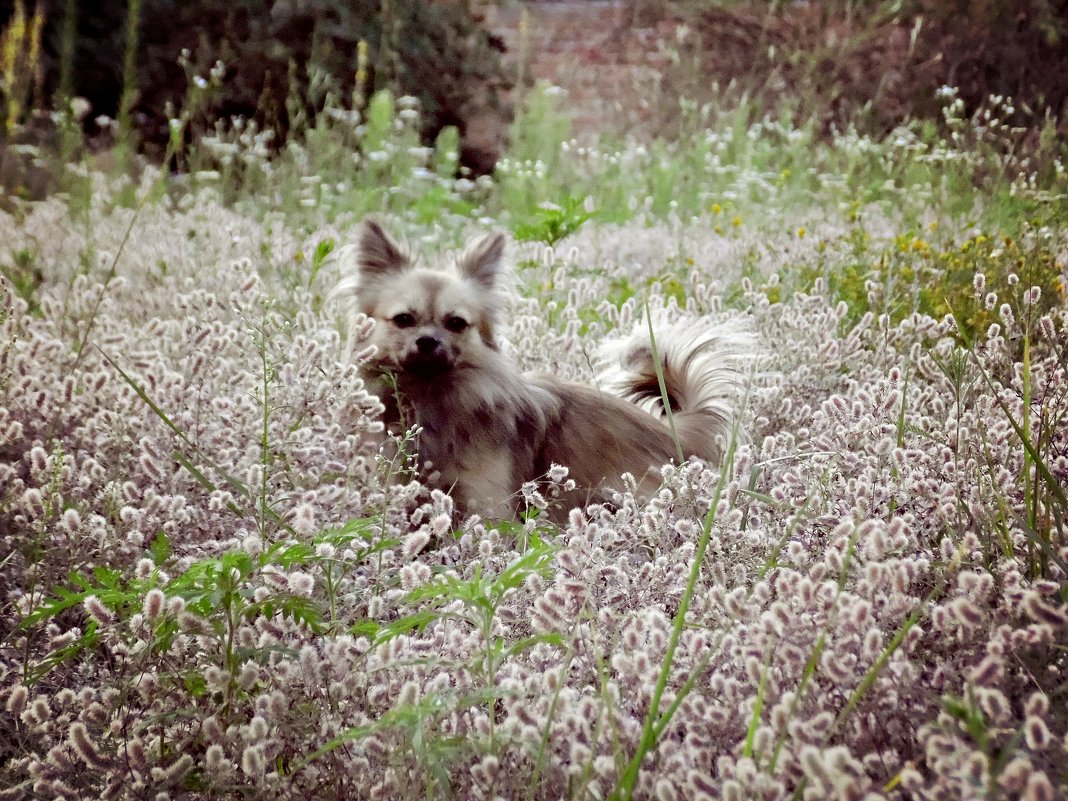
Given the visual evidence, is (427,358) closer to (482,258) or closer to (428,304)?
(428,304)

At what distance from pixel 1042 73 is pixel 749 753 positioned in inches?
453

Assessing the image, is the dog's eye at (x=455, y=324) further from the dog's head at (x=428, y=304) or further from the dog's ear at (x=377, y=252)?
the dog's ear at (x=377, y=252)

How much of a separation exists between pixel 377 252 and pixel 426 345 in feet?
2.13

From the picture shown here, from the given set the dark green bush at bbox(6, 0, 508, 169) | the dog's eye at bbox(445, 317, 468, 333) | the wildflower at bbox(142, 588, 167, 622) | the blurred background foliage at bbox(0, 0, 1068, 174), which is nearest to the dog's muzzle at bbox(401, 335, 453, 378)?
the dog's eye at bbox(445, 317, 468, 333)

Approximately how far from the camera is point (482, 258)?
408 centimetres

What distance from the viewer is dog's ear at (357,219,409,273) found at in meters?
3.96

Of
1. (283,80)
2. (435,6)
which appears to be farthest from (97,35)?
(435,6)

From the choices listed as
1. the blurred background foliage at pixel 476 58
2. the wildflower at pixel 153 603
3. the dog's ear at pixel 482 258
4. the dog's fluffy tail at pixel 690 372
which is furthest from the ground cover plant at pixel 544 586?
the blurred background foliage at pixel 476 58

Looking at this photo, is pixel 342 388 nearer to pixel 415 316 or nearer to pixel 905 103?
pixel 415 316

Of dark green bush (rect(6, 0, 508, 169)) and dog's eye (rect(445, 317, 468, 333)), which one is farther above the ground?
dog's eye (rect(445, 317, 468, 333))

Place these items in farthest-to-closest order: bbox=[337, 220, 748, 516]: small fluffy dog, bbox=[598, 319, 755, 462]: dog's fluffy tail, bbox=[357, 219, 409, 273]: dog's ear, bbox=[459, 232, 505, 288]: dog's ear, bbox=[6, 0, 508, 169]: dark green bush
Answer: bbox=[6, 0, 508, 169]: dark green bush
bbox=[459, 232, 505, 288]: dog's ear
bbox=[357, 219, 409, 273]: dog's ear
bbox=[598, 319, 755, 462]: dog's fluffy tail
bbox=[337, 220, 748, 516]: small fluffy dog

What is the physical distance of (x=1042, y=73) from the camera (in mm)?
10773

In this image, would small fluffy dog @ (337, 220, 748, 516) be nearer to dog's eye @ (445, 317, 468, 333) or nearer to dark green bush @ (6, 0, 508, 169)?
dog's eye @ (445, 317, 468, 333)

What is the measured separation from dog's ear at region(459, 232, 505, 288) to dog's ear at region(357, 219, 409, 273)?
27 centimetres
